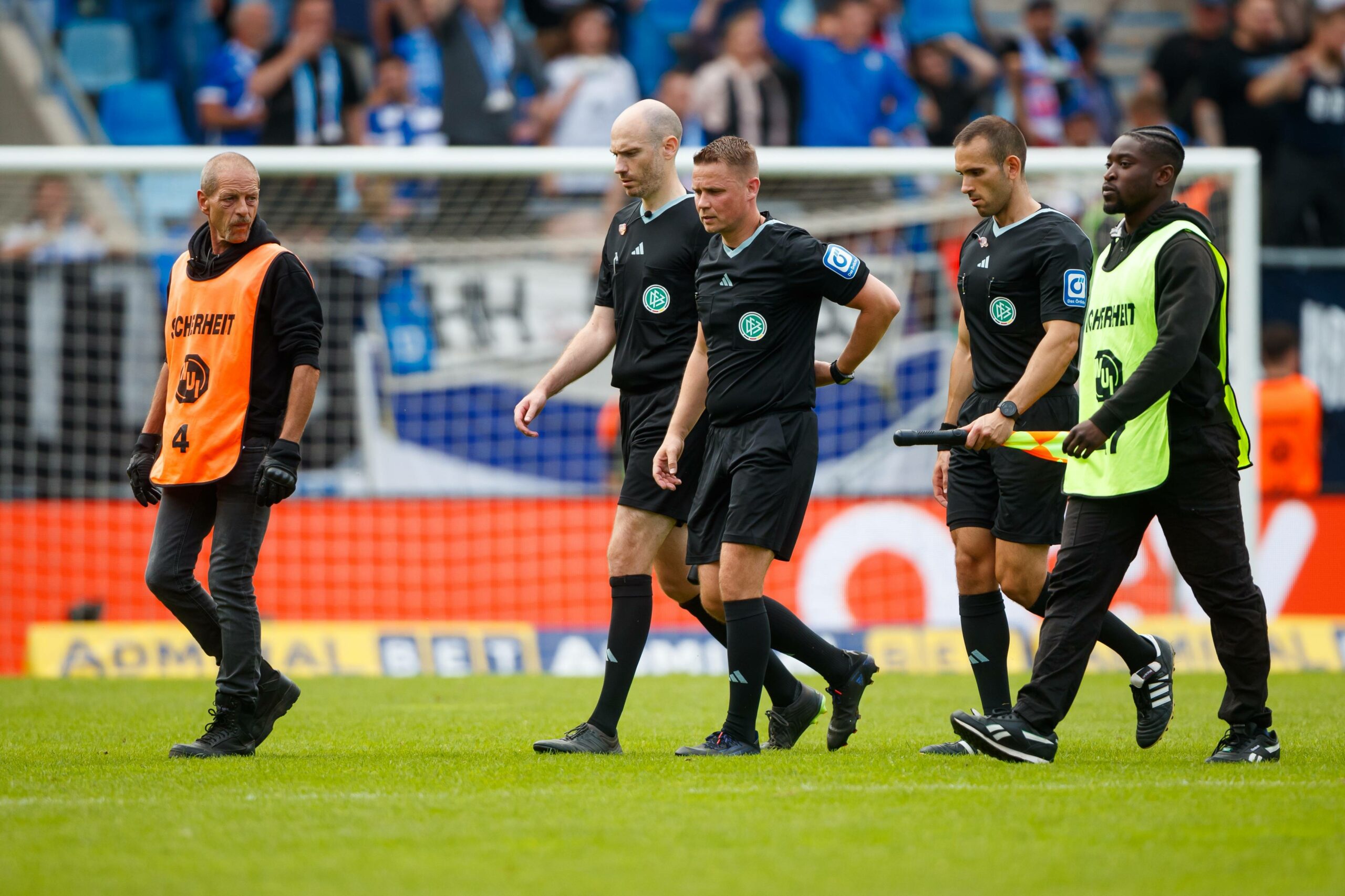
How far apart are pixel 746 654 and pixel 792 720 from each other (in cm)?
67

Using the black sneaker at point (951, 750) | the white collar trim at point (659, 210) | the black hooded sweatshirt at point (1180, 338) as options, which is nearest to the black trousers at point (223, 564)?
the white collar trim at point (659, 210)

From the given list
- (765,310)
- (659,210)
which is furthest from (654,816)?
(659,210)

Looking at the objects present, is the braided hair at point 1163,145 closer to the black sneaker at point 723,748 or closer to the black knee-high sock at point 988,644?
the black knee-high sock at point 988,644

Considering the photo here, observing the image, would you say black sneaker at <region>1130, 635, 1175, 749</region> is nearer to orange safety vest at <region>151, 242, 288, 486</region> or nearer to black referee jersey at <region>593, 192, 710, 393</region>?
black referee jersey at <region>593, 192, 710, 393</region>

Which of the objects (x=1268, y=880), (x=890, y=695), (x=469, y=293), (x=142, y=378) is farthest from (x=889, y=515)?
(x=1268, y=880)

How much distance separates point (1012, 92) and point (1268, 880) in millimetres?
14338

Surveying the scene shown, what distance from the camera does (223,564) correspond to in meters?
6.20

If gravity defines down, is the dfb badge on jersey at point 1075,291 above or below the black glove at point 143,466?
above

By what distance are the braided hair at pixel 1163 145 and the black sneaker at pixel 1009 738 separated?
210cm

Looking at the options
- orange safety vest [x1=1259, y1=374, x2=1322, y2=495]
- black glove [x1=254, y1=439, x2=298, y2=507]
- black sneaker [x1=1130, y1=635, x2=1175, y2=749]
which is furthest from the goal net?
black glove [x1=254, y1=439, x2=298, y2=507]

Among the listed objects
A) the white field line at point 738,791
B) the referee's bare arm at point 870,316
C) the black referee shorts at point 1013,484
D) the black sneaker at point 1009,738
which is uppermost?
the referee's bare arm at point 870,316

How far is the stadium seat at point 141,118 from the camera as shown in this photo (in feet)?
53.1

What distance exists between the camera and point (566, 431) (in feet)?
47.4

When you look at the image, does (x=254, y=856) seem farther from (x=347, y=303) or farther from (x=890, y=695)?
(x=347, y=303)
